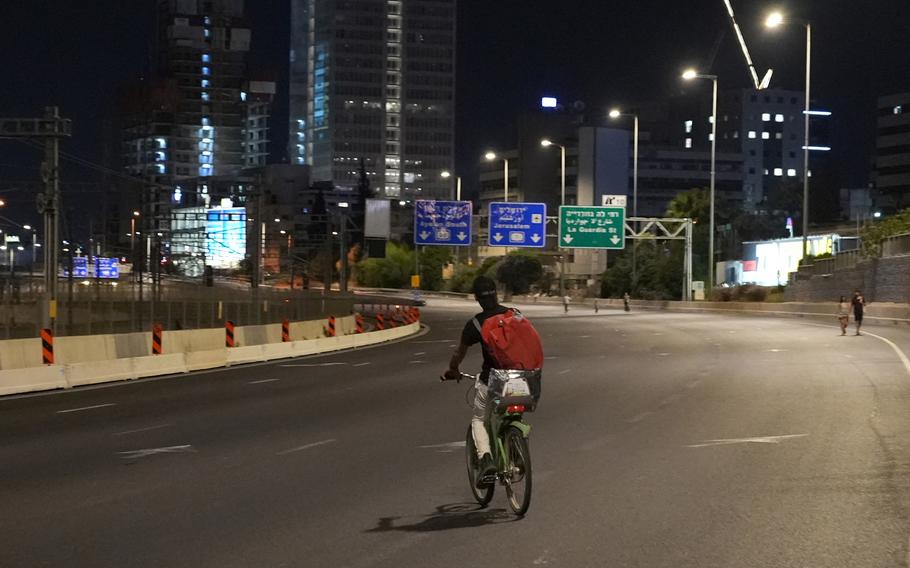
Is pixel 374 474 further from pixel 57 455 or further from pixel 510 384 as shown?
pixel 57 455

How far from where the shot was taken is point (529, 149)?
528ft

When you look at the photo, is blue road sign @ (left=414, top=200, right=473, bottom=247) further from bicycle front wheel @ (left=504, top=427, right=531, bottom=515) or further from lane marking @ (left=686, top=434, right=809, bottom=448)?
bicycle front wheel @ (left=504, top=427, right=531, bottom=515)

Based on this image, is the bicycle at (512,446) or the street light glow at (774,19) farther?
the street light glow at (774,19)

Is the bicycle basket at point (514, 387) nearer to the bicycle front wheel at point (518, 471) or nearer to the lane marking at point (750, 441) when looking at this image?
the bicycle front wheel at point (518, 471)

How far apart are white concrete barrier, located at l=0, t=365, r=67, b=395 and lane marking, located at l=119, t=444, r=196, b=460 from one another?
9684mm

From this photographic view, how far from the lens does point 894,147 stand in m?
148

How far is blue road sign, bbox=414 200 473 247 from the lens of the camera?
222 feet

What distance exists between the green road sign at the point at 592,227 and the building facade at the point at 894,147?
286 feet

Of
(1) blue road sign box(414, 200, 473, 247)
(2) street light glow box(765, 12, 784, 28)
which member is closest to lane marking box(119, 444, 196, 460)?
(2) street light glow box(765, 12, 784, 28)

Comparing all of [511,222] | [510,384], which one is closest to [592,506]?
[510,384]

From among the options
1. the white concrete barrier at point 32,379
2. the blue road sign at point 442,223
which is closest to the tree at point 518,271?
the blue road sign at point 442,223

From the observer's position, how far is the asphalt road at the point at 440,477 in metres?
7.86

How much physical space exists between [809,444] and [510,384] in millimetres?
6005

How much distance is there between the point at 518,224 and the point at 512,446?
58.8 metres
